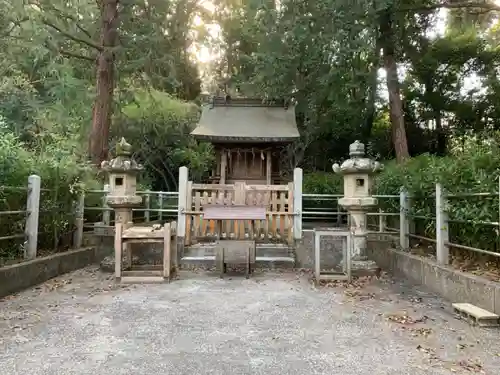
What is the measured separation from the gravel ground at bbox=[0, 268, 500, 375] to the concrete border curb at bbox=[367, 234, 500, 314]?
0.88 feet

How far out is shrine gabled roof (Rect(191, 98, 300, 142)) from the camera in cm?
1122

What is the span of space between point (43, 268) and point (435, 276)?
575cm

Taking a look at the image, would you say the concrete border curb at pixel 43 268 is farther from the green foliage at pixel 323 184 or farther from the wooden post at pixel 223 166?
the green foliage at pixel 323 184

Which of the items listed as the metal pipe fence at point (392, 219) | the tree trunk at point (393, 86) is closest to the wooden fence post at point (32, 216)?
the metal pipe fence at point (392, 219)

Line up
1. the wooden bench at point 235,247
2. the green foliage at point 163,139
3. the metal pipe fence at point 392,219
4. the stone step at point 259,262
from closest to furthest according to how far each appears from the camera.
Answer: the metal pipe fence at point 392,219 < the wooden bench at point 235,247 < the stone step at point 259,262 < the green foliage at point 163,139

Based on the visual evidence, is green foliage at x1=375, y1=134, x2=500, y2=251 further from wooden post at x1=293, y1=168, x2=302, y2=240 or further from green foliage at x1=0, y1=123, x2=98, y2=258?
green foliage at x1=0, y1=123, x2=98, y2=258

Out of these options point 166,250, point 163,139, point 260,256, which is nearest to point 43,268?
point 166,250

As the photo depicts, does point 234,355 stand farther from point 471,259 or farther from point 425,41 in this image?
point 425,41

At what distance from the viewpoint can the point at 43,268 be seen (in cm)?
591

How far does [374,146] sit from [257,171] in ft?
24.7

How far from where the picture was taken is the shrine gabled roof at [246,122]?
36.8 feet

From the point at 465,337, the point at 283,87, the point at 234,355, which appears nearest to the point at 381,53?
the point at 283,87

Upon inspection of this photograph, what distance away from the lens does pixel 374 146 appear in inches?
676

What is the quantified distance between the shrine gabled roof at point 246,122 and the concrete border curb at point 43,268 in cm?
481
